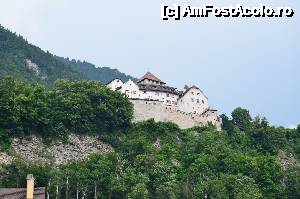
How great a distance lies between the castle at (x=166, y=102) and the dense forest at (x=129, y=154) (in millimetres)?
3007

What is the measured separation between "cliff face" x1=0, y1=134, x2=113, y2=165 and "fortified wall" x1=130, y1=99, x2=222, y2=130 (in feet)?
32.6

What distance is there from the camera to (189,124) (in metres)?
73.5

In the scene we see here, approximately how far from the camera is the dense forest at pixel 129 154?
50.9 meters

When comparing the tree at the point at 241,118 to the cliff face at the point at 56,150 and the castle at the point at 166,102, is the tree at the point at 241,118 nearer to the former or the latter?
the castle at the point at 166,102

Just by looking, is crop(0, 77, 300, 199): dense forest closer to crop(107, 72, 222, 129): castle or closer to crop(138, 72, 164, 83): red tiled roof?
crop(107, 72, 222, 129): castle

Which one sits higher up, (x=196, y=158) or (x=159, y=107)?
(x=159, y=107)

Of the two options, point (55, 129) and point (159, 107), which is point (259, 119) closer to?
point (159, 107)

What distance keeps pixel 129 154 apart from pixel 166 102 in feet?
64.4

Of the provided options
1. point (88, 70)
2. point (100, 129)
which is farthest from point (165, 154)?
point (88, 70)

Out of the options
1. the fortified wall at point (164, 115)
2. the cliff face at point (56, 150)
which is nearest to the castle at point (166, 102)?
the fortified wall at point (164, 115)

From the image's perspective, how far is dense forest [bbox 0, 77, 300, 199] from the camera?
167 feet

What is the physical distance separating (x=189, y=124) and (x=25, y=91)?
21.0 meters

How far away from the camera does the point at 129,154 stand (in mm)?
59031

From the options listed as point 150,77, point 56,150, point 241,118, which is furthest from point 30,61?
point 56,150
